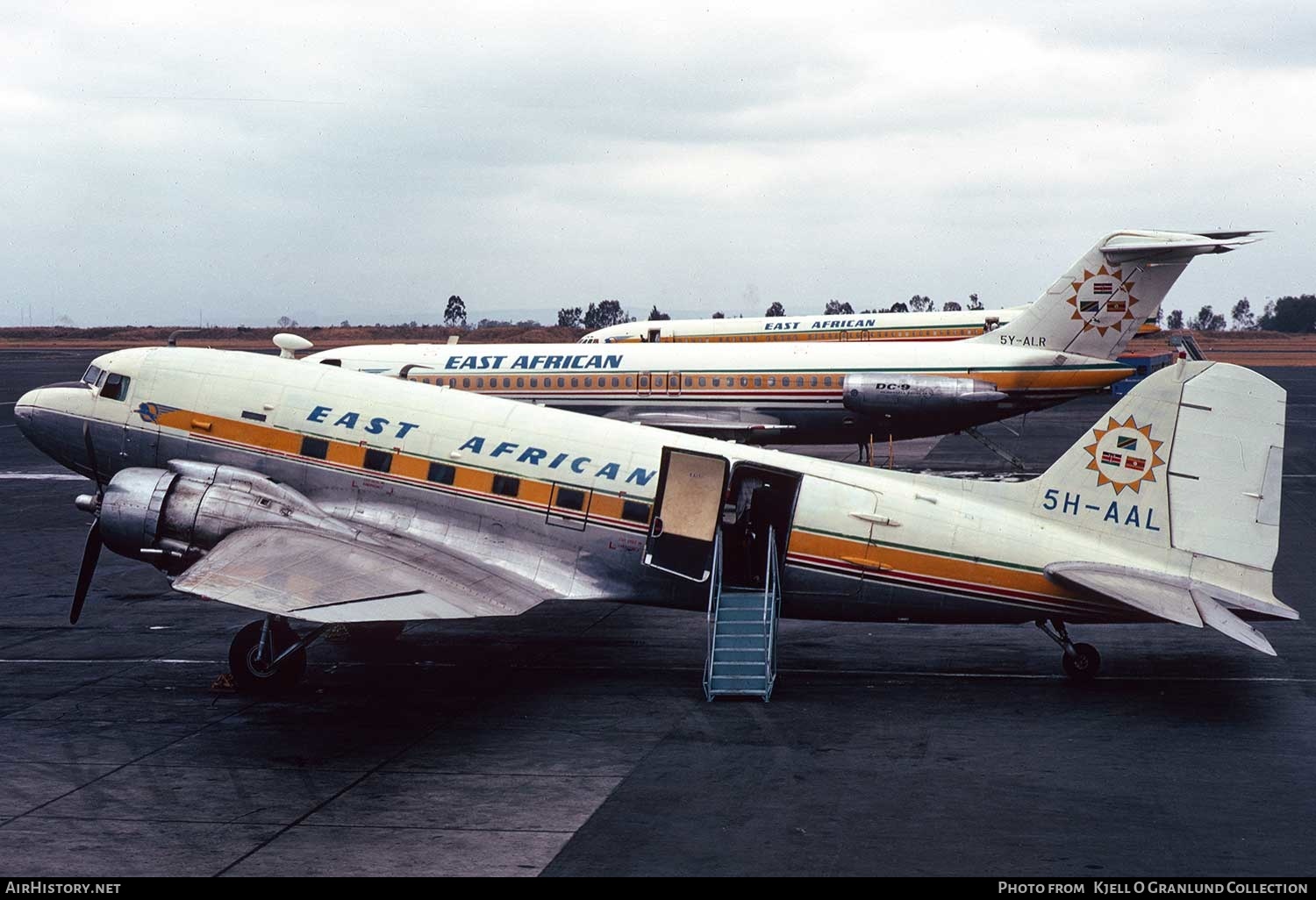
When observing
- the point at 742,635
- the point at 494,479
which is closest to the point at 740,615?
the point at 742,635

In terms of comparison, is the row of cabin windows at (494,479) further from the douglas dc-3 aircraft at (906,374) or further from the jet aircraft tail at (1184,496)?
the douglas dc-3 aircraft at (906,374)

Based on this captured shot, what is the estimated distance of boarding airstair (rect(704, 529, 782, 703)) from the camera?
18.0 m

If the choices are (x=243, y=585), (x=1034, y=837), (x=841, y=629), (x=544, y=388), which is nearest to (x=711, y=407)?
(x=544, y=388)

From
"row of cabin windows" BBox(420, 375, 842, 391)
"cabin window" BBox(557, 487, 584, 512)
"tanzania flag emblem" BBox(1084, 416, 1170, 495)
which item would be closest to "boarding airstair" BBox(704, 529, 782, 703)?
"cabin window" BBox(557, 487, 584, 512)

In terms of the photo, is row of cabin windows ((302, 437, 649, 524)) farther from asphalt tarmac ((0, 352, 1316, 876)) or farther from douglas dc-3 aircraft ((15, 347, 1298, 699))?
asphalt tarmac ((0, 352, 1316, 876))

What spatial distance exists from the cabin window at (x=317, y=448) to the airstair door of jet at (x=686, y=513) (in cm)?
550

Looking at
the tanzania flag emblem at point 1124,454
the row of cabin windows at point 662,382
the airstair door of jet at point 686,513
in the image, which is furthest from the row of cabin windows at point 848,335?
the tanzania flag emblem at point 1124,454

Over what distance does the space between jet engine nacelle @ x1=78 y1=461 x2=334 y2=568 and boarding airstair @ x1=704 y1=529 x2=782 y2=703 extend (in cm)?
616

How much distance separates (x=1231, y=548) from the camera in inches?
690

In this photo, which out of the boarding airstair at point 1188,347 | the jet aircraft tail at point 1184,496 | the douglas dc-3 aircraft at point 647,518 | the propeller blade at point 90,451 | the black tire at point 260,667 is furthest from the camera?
A: the propeller blade at point 90,451

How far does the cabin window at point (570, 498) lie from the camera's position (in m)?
19.3

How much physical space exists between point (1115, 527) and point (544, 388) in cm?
2969

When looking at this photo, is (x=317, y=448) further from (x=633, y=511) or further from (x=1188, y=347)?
(x=1188, y=347)
